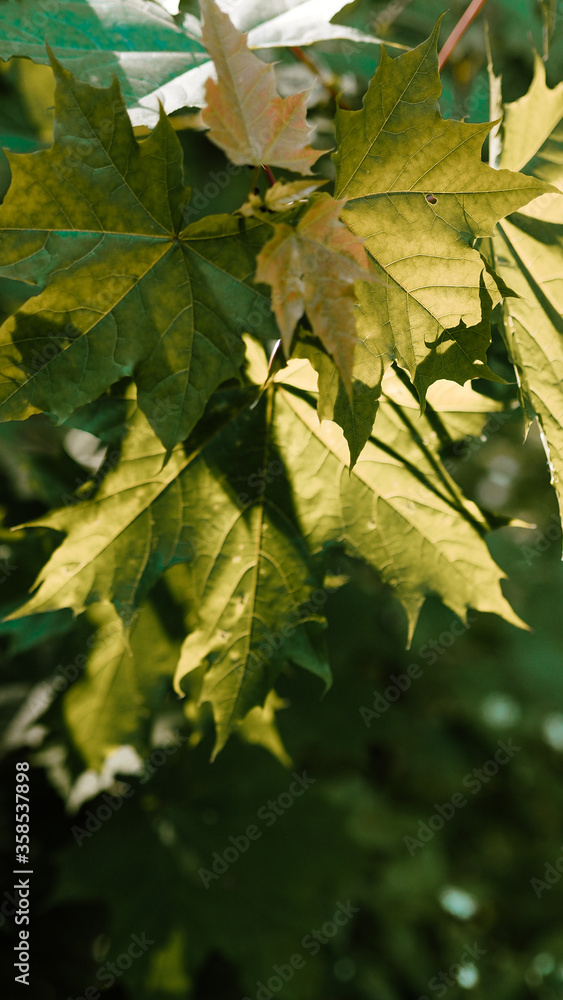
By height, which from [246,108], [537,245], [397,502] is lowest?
[397,502]

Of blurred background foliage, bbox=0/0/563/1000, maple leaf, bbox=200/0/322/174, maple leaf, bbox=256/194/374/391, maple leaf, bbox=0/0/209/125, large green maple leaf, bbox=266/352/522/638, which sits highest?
maple leaf, bbox=0/0/209/125

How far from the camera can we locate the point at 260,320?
2.87 ft

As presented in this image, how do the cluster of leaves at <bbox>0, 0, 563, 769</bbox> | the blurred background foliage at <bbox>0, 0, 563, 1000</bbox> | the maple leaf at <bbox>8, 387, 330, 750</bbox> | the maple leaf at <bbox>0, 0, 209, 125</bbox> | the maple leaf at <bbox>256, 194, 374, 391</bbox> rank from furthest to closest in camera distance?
the blurred background foliage at <bbox>0, 0, 563, 1000</bbox> < the maple leaf at <bbox>8, 387, 330, 750</bbox> < the maple leaf at <bbox>0, 0, 209, 125</bbox> < the cluster of leaves at <bbox>0, 0, 563, 769</bbox> < the maple leaf at <bbox>256, 194, 374, 391</bbox>

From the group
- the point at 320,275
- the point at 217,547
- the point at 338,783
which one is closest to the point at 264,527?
the point at 217,547

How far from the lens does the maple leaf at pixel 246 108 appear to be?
744 mm

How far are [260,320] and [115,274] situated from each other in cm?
19

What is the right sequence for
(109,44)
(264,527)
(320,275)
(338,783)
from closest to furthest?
(320,275) → (109,44) → (264,527) → (338,783)

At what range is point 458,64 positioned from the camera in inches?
73.1

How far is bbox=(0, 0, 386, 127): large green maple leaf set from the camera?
3.20 ft

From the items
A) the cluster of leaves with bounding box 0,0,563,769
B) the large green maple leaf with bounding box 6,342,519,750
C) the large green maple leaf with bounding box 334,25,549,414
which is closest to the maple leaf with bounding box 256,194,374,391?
the cluster of leaves with bounding box 0,0,563,769

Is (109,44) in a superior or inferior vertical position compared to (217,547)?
superior

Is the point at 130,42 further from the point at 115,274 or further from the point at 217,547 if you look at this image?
the point at 217,547

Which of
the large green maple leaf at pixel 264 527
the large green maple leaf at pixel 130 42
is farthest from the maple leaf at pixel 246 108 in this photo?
the large green maple leaf at pixel 264 527

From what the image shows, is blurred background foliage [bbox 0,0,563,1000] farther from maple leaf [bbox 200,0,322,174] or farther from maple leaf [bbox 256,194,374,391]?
maple leaf [bbox 256,194,374,391]
